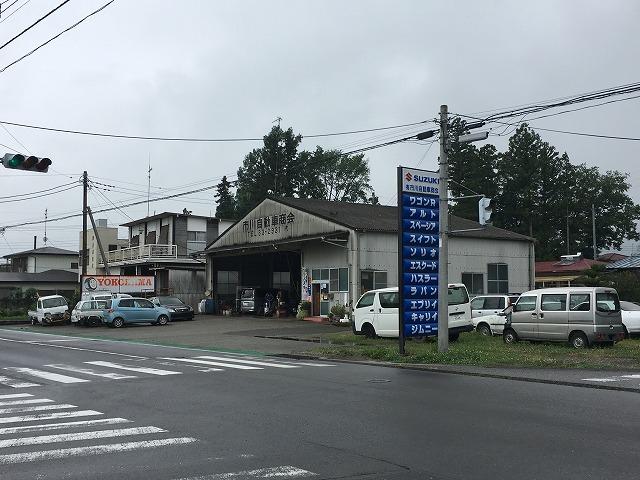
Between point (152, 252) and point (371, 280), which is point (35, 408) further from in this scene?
point (152, 252)

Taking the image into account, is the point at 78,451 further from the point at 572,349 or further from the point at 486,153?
the point at 486,153

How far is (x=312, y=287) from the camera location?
36969mm

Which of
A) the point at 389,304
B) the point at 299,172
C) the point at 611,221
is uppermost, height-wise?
the point at 299,172

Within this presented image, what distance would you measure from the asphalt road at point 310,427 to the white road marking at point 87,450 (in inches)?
0.9

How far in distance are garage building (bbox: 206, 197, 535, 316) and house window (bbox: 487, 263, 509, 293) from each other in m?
0.06

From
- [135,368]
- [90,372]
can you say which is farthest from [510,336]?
[90,372]

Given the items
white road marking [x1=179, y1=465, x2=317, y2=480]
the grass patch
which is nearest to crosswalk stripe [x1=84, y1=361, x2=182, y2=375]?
the grass patch

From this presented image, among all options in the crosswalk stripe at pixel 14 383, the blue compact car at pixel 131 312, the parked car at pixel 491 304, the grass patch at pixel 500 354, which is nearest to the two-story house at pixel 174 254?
the blue compact car at pixel 131 312

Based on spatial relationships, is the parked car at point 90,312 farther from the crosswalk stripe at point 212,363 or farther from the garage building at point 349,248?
the crosswalk stripe at point 212,363

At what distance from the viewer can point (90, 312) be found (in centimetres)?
3747

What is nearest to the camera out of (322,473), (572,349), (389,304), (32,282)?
(322,473)

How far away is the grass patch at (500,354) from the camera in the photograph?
15.3 meters

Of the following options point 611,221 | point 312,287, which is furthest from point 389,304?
point 611,221

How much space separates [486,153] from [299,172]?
22499 millimetres
